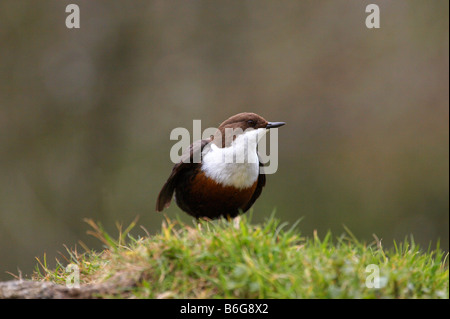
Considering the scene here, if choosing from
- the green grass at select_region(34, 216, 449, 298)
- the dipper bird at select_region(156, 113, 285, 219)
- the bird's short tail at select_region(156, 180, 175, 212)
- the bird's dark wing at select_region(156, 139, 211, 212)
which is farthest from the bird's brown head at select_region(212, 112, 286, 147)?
the green grass at select_region(34, 216, 449, 298)

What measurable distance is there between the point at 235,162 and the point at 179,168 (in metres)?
0.47

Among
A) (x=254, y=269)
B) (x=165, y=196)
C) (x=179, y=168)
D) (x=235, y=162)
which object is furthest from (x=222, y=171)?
(x=254, y=269)

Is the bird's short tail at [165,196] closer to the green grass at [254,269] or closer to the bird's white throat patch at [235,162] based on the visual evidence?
the bird's white throat patch at [235,162]

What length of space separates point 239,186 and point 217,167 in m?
0.22

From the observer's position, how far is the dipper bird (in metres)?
4.32

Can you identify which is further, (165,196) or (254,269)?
(165,196)

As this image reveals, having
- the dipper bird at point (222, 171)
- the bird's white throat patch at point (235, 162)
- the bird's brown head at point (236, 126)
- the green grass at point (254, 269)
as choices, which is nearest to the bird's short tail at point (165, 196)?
the dipper bird at point (222, 171)

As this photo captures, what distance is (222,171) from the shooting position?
169 inches

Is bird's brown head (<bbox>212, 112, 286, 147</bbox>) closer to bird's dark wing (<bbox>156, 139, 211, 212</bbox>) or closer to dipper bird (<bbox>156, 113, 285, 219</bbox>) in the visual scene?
dipper bird (<bbox>156, 113, 285, 219</bbox>)

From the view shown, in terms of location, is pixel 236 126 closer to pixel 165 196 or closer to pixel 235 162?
pixel 235 162
